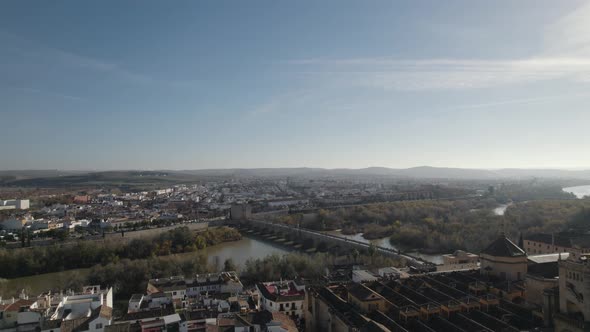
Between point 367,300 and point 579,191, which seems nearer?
point 367,300

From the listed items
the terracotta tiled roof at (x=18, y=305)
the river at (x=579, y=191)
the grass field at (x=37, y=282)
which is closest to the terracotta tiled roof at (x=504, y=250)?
the terracotta tiled roof at (x=18, y=305)

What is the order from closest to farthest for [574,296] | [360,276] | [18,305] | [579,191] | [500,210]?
[574,296]
[18,305]
[360,276]
[500,210]
[579,191]

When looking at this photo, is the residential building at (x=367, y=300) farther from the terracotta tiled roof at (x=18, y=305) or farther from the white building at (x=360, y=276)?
the terracotta tiled roof at (x=18, y=305)

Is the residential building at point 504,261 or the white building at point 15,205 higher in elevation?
the residential building at point 504,261

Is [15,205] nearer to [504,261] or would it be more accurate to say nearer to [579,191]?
[504,261]

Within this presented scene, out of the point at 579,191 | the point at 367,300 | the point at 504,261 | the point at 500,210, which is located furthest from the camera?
the point at 579,191

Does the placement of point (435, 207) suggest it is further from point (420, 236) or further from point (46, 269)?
point (46, 269)

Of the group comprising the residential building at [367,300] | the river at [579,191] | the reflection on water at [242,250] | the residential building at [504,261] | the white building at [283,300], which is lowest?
the reflection on water at [242,250]

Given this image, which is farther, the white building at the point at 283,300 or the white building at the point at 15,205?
the white building at the point at 15,205

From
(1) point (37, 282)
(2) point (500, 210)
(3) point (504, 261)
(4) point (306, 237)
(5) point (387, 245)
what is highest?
(3) point (504, 261)

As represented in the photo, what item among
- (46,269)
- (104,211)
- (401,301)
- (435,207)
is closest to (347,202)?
(435,207)

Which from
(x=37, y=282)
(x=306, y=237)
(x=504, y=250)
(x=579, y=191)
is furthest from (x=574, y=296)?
(x=579, y=191)
